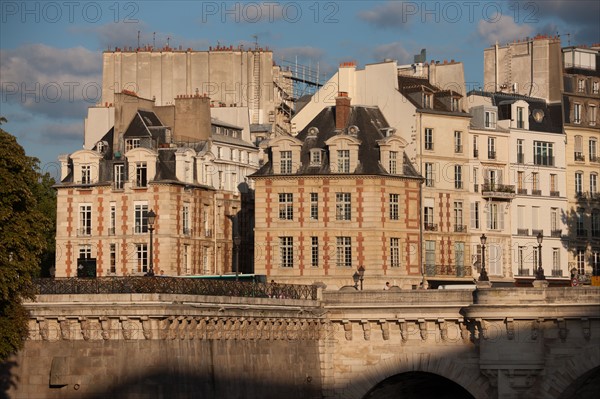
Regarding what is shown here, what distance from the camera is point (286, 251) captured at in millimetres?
79500

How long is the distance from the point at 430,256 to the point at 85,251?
15.9 metres

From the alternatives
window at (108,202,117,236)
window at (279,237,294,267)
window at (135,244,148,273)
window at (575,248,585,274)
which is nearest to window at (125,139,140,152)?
window at (108,202,117,236)

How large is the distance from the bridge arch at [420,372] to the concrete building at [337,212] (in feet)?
45.9

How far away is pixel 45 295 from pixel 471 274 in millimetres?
35305

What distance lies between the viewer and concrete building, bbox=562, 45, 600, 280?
89.8 metres

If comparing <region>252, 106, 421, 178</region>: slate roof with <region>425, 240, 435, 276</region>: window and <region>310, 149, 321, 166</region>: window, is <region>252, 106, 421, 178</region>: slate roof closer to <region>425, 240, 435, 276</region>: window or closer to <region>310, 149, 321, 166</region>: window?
<region>310, 149, 321, 166</region>: window

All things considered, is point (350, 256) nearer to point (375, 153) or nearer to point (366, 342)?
point (375, 153)

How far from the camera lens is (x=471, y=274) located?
84500mm

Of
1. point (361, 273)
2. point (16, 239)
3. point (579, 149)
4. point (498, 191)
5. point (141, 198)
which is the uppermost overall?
point (579, 149)

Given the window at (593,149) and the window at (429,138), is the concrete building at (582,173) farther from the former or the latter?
the window at (429,138)

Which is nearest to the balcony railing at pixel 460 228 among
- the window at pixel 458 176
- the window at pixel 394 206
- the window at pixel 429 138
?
the window at pixel 458 176

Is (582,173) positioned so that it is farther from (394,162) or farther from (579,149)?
(394,162)

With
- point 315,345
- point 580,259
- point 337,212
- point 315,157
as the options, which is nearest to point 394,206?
point 337,212

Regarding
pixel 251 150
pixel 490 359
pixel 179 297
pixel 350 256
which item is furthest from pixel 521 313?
pixel 251 150
